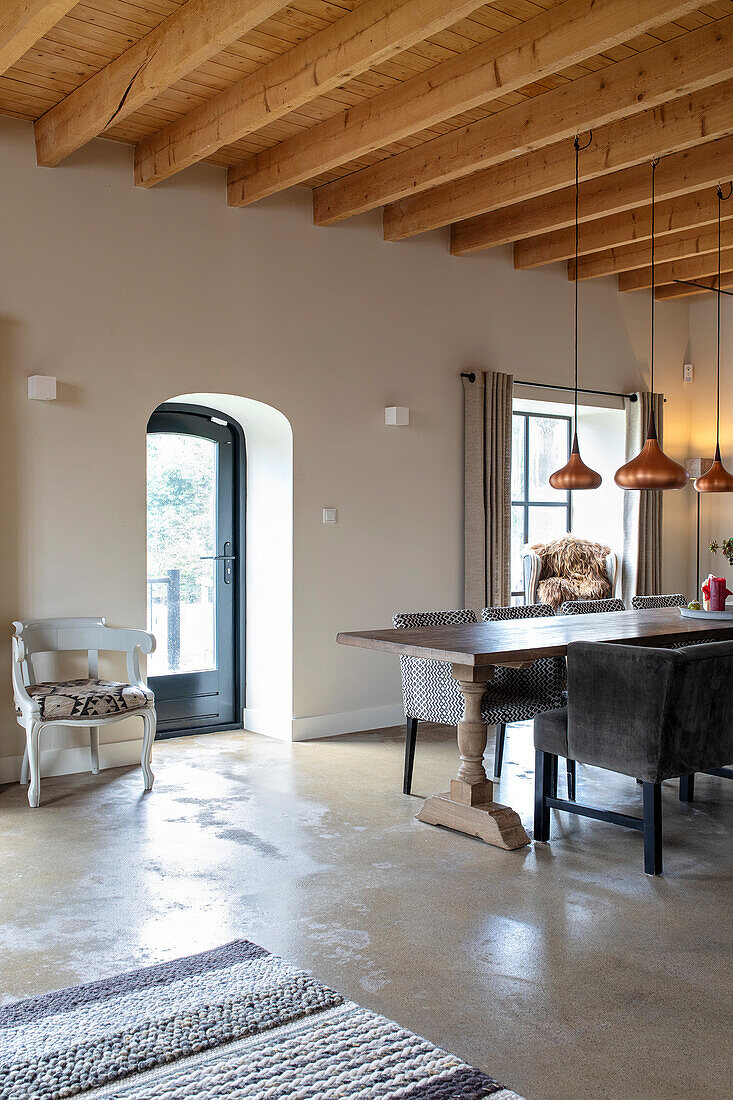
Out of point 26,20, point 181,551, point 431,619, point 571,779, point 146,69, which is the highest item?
point 146,69

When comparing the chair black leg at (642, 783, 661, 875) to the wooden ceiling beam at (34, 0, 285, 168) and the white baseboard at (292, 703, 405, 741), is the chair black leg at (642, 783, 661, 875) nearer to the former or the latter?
Answer: the white baseboard at (292, 703, 405, 741)

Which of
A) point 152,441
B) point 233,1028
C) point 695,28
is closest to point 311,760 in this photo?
point 152,441

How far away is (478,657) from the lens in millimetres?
3625

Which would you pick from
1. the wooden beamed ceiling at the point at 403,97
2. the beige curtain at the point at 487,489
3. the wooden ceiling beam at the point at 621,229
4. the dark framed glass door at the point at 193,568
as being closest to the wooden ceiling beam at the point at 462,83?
the wooden beamed ceiling at the point at 403,97

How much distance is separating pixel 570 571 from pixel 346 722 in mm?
2271

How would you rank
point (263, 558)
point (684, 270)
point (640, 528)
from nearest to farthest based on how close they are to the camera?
point (263, 558), point (684, 270), point (640, 528)

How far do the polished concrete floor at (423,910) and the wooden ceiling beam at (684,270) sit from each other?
4055mm

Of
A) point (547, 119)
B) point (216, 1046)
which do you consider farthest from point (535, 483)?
point (216, 1046)

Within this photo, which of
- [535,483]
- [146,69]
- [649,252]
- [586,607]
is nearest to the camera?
[146,69]

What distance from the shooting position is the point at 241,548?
20.5 ft

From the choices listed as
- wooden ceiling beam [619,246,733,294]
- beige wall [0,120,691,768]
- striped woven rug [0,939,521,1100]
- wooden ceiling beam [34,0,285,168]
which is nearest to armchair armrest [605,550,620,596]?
beige wall [0,120,691,768]

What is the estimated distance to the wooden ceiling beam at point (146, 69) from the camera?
3451 mm

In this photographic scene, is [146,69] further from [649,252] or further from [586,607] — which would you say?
[649,252]

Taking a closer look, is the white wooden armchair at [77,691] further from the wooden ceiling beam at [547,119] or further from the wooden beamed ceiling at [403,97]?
the wooden ceiling beam at [547,119]
